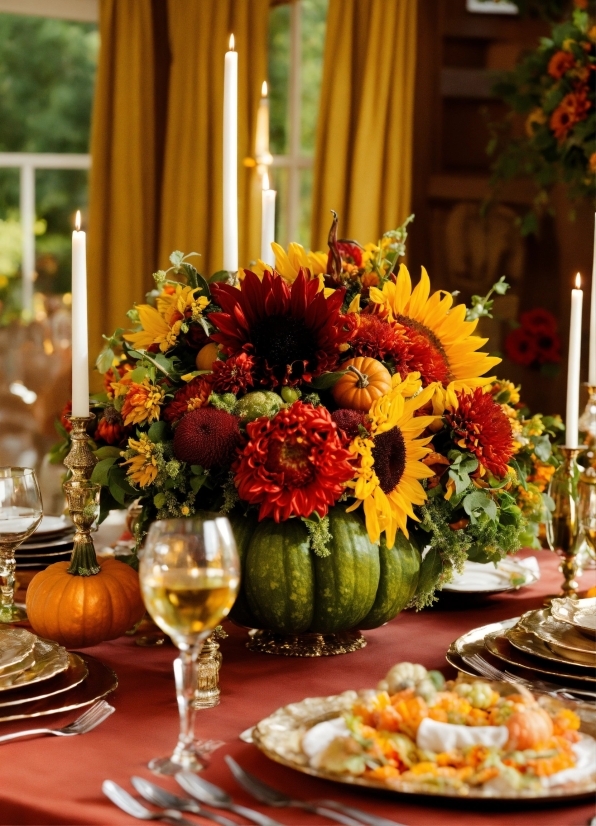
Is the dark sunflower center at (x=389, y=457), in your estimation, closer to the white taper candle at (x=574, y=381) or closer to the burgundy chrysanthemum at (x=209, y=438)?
the burgundy chrysanthemum at (x=209, y=438)

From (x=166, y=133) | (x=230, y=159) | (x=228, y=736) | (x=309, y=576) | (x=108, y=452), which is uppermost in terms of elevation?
(x=166, y=133)

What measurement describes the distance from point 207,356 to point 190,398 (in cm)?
7

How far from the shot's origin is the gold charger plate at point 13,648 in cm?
99

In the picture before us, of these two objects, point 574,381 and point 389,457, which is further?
point 574,381

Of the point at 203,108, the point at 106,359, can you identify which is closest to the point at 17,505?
the point at 106,359

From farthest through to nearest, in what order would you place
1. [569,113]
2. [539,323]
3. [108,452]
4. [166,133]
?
[166,133] → [539,323] → [569,113] → [108,452]

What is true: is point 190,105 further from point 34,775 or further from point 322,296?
point 34,775

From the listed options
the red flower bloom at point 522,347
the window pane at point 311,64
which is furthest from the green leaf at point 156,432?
the window pane at point 311,64

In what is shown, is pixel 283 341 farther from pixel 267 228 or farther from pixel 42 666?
pixel 42 666

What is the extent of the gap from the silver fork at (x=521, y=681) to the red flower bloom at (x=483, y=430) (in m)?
0.21

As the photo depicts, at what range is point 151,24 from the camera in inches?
149

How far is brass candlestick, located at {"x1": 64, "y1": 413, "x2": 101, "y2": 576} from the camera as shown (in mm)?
1158

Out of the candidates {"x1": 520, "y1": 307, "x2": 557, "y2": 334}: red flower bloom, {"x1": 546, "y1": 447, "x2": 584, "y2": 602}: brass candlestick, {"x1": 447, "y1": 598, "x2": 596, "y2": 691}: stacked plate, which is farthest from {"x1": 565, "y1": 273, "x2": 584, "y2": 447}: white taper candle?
{"x1": 520, "y1": 307, "x2": 557, "y2": 334}: red flower bloom

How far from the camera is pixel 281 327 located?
3.67 feet
